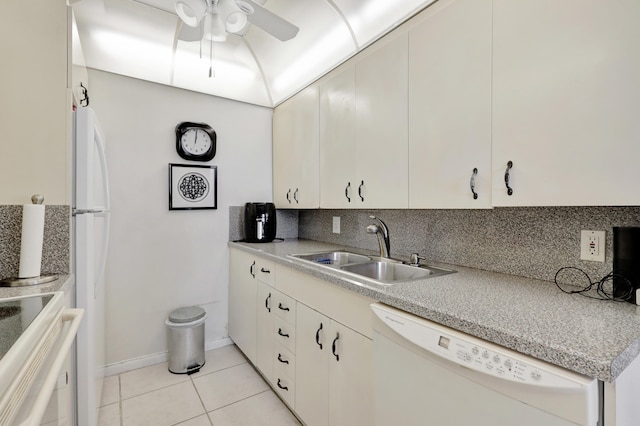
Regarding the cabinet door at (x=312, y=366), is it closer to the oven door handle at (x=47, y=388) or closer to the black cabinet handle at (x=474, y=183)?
A: the black cabinet handle at (x=474, y=183)

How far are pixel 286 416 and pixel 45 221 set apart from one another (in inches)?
64.9

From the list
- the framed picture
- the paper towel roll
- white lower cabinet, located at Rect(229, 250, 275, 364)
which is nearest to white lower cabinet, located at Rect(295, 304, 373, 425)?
white lower cabinet, located at Rect(229, 250, 275, 364)

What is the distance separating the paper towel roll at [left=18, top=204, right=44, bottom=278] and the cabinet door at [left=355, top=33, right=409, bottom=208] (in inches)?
61.3

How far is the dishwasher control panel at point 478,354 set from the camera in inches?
27.0

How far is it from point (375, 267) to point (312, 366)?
2.16 ft

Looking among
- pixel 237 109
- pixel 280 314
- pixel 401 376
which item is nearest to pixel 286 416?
pixel 280 314

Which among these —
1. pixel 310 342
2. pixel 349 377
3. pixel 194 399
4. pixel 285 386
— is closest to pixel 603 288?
pixel 349 377

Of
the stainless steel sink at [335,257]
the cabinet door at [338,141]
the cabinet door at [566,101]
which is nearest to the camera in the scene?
the cabinet door at [566,101]

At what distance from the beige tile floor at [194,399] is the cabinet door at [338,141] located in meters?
1.38

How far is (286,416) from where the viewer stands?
1.86 meters

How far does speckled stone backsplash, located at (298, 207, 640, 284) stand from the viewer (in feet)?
3.93

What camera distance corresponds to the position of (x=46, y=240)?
4.49 feet

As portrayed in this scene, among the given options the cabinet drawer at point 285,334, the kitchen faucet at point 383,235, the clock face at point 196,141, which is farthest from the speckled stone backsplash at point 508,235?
the clock face at point 196,141

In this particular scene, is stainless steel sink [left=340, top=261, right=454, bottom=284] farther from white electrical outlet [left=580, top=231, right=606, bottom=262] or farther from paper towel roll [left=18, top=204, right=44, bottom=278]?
paper towel roll [left=18, top=204, right=44, bottom=278]
